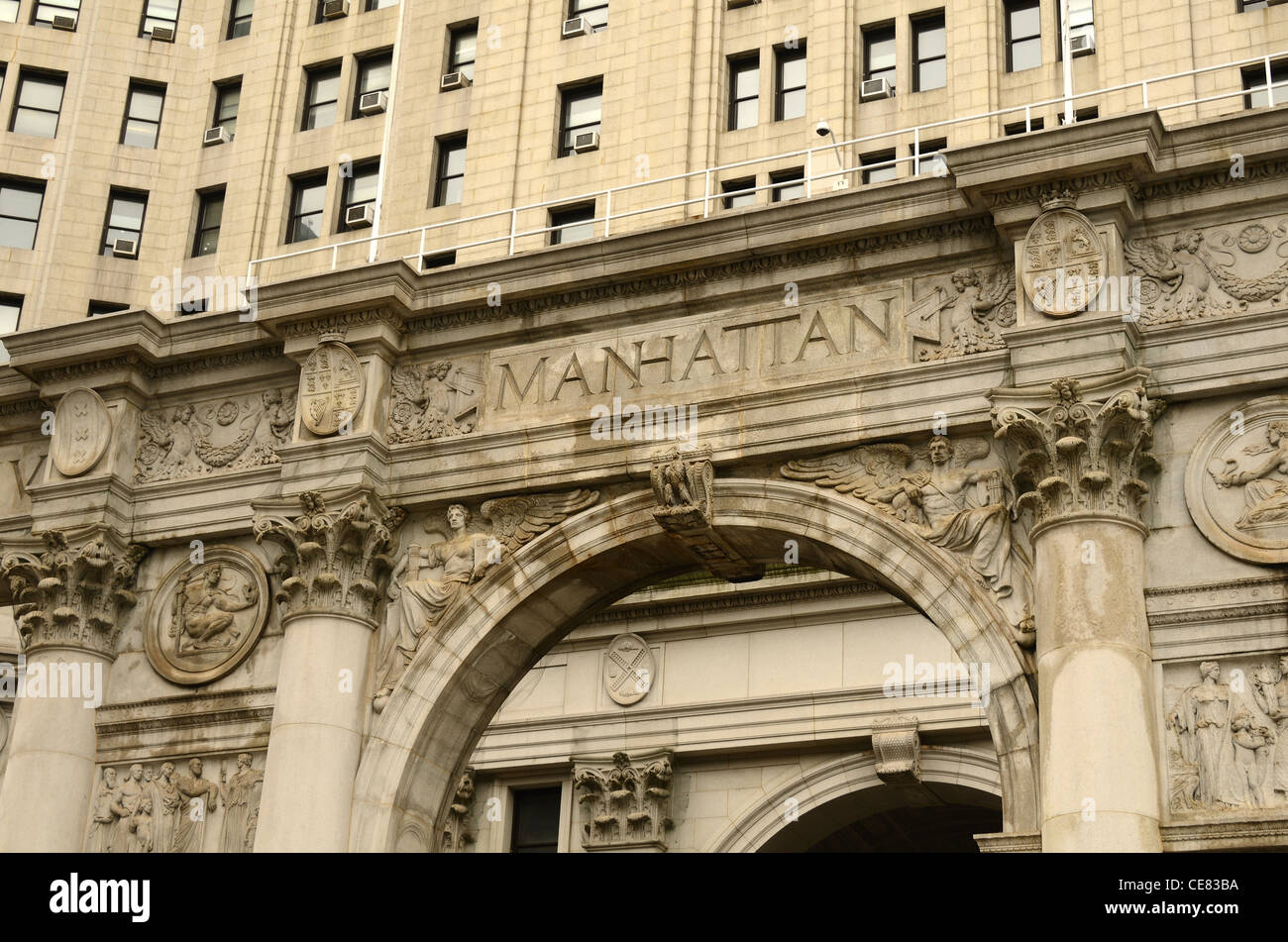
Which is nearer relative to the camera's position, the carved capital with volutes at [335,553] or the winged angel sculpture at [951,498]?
the winged angel sculpture at [951,498]

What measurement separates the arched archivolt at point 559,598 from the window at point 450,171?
2145 cm

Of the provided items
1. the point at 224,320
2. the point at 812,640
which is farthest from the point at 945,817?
the point at 224,320

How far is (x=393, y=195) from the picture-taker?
45219 mm

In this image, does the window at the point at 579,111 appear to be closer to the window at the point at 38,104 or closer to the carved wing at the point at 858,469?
the window at the point at 38,104

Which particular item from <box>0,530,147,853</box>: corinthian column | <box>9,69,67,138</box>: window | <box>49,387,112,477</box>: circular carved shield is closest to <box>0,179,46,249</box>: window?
<box>9,69,67,138</box>: window

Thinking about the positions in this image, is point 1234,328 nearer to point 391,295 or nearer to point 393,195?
point 391,295

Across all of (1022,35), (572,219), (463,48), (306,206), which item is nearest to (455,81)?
(463,48)

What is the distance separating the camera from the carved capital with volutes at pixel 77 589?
2627cm

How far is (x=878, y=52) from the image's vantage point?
1663 inches

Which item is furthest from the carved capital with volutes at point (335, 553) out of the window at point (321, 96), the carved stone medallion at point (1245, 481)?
the window at point (321, 96)

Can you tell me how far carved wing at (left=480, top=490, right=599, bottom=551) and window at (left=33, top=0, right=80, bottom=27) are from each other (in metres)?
33.6

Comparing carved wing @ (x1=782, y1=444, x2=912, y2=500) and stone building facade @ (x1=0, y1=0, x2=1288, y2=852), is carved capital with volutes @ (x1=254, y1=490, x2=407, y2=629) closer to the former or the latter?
stone building facade @ (x1=0, y1=0, x2=1288, y2=852)

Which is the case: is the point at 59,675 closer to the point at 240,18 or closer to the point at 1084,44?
the point at 1084,44

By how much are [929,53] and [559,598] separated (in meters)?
21.4
